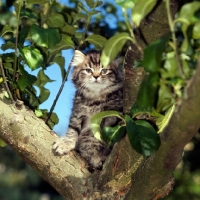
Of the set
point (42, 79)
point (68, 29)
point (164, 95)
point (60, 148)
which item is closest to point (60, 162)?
point (60, 148)

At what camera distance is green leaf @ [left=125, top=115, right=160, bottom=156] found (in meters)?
1.17

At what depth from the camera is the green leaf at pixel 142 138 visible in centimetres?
117

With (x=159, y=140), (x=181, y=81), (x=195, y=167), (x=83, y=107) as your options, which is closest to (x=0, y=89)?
(x=83, y=107)

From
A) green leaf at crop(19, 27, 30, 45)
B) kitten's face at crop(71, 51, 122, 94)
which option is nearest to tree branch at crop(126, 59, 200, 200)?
green leaf at crop(19, 27, 30, 45)

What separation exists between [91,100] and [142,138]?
1263 millimetres

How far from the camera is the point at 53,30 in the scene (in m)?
1.73

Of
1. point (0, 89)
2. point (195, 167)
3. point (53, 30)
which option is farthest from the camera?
point (195, 167)

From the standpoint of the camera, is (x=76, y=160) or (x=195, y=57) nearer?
(x=195, y=57)

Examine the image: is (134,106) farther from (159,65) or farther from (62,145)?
(62,145)

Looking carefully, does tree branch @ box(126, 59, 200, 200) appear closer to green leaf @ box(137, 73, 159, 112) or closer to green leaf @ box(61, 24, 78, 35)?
green leaf @ box(137, 73, 159, 112)

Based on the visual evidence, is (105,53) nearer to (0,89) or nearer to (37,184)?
(0,89)

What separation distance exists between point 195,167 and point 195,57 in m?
2.36

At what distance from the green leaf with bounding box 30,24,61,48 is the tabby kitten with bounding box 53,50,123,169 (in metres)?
0.51

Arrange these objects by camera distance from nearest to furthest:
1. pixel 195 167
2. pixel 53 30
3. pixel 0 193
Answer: pixel 53 30, pixel 195 167, pixel 0 193
